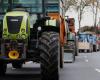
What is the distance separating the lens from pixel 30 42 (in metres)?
14.6

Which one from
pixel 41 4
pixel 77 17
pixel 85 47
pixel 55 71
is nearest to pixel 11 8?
pixel 41 4

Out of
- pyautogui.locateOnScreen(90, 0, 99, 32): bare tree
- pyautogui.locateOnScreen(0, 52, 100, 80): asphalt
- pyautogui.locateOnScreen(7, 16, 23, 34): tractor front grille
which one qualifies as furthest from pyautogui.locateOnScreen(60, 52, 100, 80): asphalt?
pyautogui.locateOnScreen(90, 0, 99, 32): bare tree

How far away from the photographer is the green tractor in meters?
13.4

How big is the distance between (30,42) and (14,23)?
0.79 m

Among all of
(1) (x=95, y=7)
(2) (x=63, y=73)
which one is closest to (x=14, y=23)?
(2) (x=63, y=73)

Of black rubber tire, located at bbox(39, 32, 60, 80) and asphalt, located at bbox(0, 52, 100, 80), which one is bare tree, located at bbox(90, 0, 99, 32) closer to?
asphalt, located at bbox(0, 52, 100, 80)

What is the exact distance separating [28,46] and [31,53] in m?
0.32

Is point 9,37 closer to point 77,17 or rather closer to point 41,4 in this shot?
point 41,4

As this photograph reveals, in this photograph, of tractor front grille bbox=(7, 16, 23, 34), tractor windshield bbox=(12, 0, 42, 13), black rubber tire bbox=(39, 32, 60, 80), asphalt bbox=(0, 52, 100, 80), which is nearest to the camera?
black rubber tire bbox=(39, 32, 60, 80)

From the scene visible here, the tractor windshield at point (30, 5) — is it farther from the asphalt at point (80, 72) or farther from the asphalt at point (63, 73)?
the asphalt at point (80, 72)

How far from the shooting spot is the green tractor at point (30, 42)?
13.4m

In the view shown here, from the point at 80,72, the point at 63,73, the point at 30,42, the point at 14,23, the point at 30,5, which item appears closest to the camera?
the point at 14,23

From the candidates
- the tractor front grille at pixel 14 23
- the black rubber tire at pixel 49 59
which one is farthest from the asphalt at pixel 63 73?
the black rubber tire at pixel 49 59

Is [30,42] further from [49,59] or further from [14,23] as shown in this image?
[49,59]
